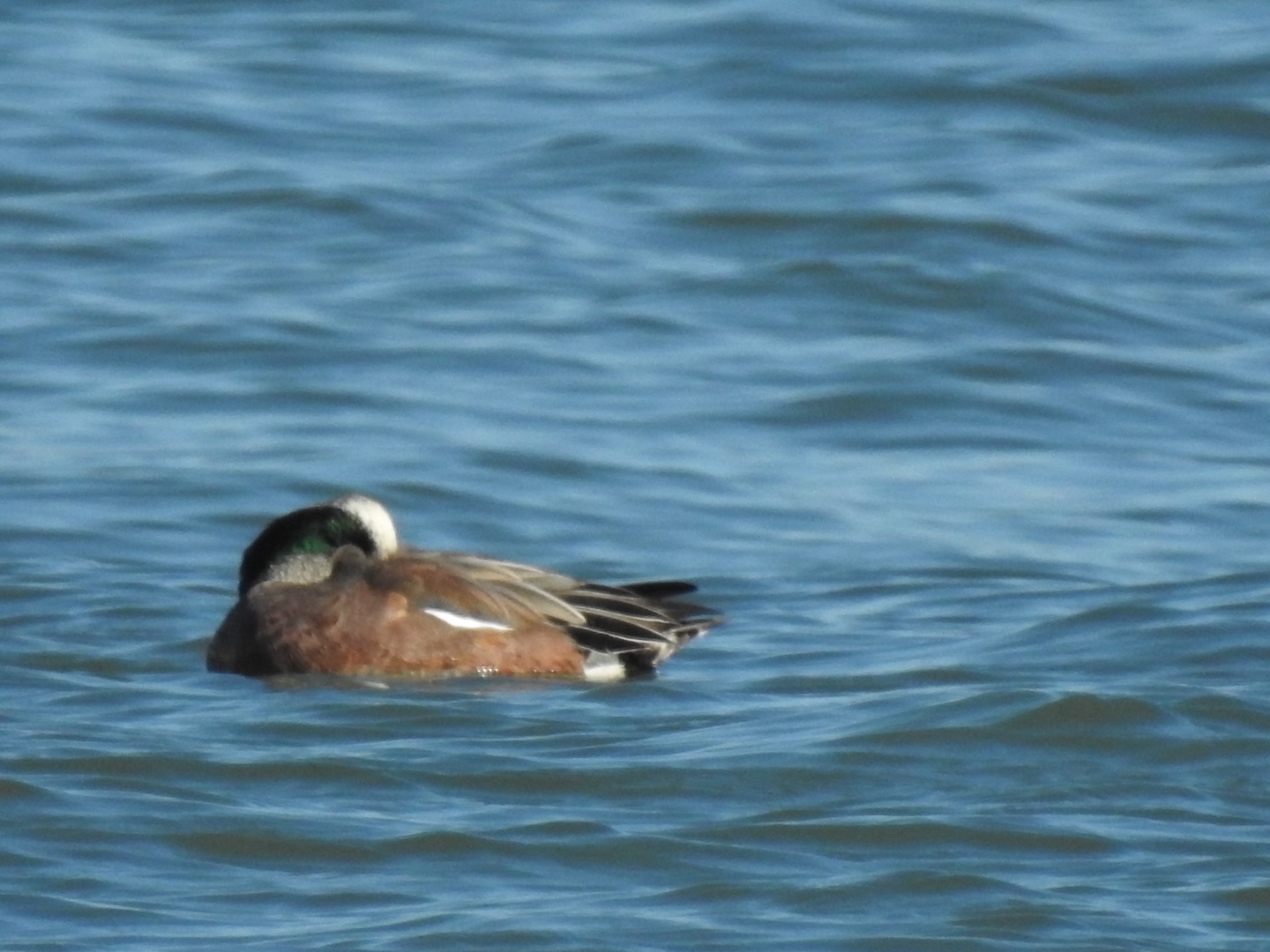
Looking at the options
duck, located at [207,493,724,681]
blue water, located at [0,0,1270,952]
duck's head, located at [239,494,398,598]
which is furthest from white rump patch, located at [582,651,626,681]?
duck's head, located at [239,494,398,598]

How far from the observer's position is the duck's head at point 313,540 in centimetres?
968

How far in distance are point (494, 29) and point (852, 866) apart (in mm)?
14459

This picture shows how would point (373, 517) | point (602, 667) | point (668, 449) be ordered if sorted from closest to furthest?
point (602, 667), point (373, 517), point (668, 449)

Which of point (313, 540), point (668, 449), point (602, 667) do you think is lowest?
Result: point (602, 667)

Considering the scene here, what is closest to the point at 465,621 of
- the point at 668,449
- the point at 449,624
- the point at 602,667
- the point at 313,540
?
the point at 449,624

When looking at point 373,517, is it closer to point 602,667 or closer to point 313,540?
point 313,540

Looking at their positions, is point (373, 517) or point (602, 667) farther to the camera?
point (373, 517)

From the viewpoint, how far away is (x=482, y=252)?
15172mm

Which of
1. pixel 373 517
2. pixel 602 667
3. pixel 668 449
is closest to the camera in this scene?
pixel 602 667

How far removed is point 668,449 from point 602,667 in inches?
108

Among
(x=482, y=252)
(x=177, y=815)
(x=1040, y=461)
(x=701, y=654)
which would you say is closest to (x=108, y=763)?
(x=177, y=815)

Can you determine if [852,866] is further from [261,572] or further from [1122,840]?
[261,572]

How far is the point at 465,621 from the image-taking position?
9375 mm

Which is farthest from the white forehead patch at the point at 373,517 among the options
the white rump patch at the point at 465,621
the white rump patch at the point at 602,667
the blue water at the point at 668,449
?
the white rump patch at the point at 602,667
